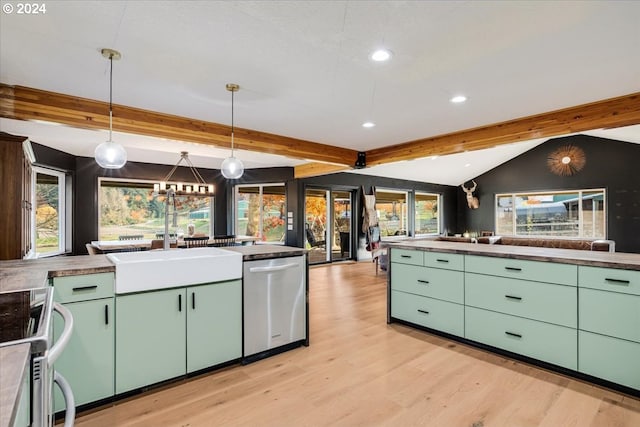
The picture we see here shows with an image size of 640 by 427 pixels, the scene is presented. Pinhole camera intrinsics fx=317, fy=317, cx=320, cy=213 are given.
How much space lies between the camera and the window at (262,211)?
7.65 m

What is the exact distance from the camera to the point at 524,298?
103 inches

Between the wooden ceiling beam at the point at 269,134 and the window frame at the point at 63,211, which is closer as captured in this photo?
the wooden ceiling beam at the point at 269,134

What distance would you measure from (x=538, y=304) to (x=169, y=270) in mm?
2864

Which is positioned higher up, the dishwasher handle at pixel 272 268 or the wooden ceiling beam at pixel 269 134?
the wooden ceiling beam at pixel 269 134

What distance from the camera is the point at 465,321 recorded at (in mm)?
2998

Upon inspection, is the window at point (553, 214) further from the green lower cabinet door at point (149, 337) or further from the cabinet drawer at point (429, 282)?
the green lower cabinet door at point (149, 337)

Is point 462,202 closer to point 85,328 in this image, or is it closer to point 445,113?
point 445,113

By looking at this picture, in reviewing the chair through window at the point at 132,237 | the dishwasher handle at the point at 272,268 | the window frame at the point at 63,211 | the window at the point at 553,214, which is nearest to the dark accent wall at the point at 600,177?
the window at the point at 553,214

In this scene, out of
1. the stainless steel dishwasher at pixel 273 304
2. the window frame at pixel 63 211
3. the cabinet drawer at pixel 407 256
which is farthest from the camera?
the window frame at pixel 63 211

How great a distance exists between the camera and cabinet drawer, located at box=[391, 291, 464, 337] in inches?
121

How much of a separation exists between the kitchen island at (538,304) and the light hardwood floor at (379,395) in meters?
0.17

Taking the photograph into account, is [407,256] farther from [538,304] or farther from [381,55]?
[381,55]

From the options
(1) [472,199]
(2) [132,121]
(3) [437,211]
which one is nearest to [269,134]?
(2) [132,121]

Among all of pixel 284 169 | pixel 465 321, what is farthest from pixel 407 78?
pixel 284 169
